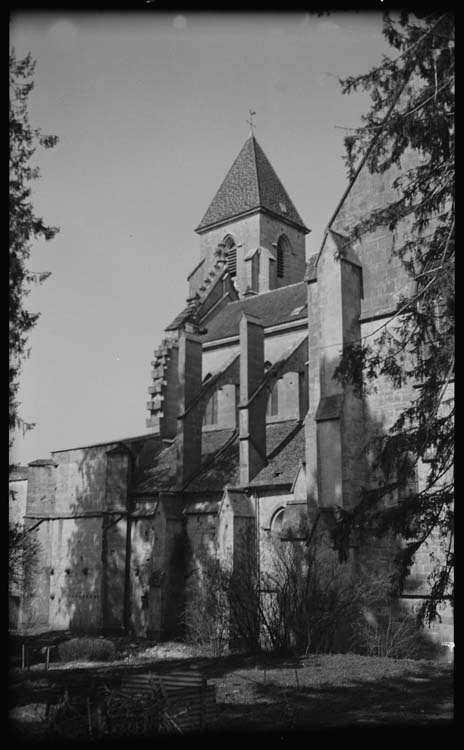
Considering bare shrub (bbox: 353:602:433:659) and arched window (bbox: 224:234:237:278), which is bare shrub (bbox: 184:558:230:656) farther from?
arched window (bbox: 224:234:237:278)

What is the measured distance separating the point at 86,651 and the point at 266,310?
686 inches

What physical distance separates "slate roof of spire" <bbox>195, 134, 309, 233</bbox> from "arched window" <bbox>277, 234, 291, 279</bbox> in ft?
3.98

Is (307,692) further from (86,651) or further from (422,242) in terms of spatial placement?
(86,651)

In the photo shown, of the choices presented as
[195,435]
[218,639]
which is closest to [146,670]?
[218,639]

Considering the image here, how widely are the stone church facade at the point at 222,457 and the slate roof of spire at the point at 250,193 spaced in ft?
25.6

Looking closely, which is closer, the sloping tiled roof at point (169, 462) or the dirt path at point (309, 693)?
the dirt path at point (309, 693)

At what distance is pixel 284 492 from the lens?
2345 centimetres

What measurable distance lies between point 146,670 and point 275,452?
10.6 m

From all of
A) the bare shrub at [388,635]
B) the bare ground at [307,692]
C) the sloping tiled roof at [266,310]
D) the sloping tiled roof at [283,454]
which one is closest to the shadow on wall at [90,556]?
the sloping tiled roof at [283,454]

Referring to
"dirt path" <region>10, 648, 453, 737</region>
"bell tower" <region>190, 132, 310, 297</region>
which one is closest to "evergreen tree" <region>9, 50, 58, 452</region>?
"dirt path" <region>10, 648, 453, 737</region>

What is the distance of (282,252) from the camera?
45.1 meters

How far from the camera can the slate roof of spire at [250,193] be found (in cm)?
4500

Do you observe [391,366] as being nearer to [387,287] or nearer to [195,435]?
[387,287]

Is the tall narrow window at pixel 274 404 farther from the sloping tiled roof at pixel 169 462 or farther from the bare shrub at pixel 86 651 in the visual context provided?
the bare shrub at pixel 86 651
